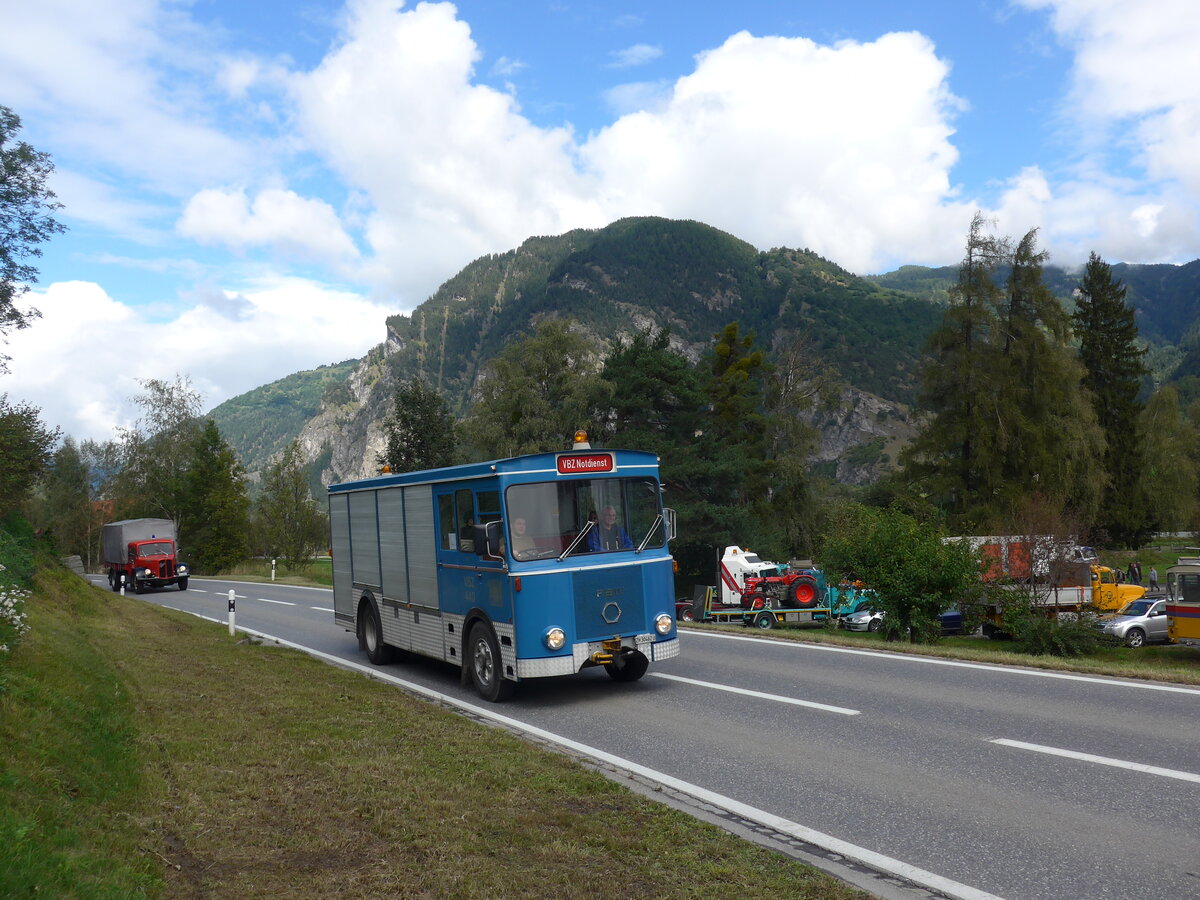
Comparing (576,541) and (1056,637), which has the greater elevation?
(576,541)

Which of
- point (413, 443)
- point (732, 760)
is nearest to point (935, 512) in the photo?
point (732, 760)

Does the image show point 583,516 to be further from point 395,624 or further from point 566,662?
point 395,624

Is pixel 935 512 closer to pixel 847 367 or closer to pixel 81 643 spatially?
pixel 81 643

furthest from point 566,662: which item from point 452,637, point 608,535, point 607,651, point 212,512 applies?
point 212,512

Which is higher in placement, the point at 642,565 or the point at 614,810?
the point at 642,565

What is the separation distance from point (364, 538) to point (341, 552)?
139 cm

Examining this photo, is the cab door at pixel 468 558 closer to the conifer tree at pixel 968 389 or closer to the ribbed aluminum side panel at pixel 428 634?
the ribbed aluminum side panel at pixel 428 634

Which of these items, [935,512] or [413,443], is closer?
[935,512]

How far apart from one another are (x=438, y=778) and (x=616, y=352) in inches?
1843

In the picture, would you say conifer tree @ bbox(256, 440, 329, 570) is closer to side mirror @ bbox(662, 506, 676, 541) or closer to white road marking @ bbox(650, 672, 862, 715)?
white road marking @ bbox(650, 672, 862, 715)

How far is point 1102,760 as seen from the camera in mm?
7125

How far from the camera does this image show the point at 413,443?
178 feet

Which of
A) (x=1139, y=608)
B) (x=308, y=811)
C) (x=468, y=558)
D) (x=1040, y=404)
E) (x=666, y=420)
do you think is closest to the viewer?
(x=308, y=811)

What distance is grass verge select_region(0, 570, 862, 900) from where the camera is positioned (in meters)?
4.75
